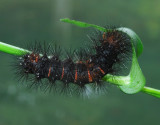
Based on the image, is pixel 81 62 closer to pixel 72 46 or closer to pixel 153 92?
pixel 153 92

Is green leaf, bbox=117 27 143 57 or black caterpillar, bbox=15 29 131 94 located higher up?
green leaf, bbox=117 27 143 57

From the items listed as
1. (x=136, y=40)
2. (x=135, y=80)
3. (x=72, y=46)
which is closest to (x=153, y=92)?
(x=135, y=80)

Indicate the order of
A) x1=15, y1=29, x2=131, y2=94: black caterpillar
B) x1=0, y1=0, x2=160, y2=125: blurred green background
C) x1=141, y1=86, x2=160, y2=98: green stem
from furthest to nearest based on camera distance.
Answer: x1=0, y1=0, x2=160, y2=125: blurred green background, x1=15, y1=29, x2=131, y2=94: black caterpillar, x1=141, y1=86, x2=160, y2=98: green stem

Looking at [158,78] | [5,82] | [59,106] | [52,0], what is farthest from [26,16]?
[158,78]

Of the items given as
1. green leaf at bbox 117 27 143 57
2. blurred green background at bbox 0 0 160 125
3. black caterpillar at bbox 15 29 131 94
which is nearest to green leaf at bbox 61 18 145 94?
green leaf at bbox 117 27 143 57

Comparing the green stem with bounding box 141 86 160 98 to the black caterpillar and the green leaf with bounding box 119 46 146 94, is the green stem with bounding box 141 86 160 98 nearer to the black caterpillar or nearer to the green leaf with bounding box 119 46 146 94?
the green leaf with bounding box 119 46 146 94

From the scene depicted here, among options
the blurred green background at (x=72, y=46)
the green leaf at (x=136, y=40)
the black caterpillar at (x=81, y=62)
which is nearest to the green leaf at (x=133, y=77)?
the green leaf at (x=136, y=40)

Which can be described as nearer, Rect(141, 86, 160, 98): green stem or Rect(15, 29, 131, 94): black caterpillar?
Rect(141, 86, 160, 98): green stem
